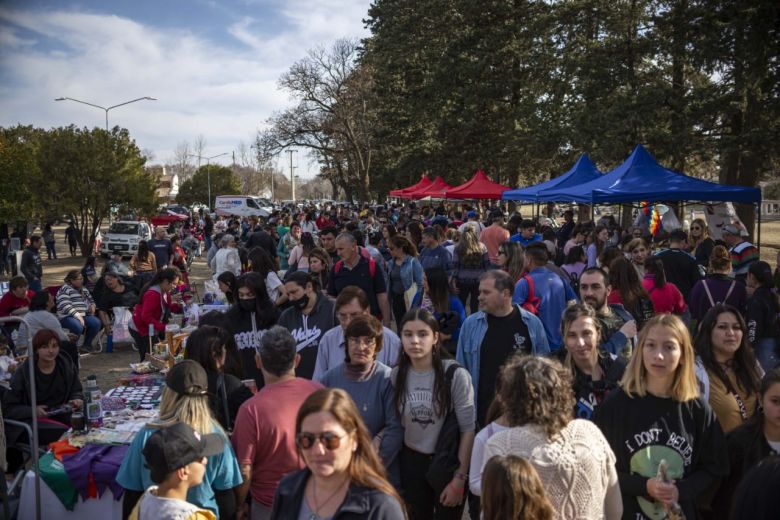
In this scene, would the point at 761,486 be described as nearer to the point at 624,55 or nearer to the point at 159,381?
the point at 159,381

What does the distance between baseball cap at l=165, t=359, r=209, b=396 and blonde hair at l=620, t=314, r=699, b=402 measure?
2.17 m

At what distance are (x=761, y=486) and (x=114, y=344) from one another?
11.6 m

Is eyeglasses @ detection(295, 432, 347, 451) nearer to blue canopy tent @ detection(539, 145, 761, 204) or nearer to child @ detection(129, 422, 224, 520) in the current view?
child @ detection(129, 422, 224, 520)

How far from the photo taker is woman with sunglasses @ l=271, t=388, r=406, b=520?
2.34m

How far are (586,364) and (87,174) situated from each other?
28.3 meters

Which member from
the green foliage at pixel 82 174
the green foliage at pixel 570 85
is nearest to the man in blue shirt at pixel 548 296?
the green foliage at pixel 570 85

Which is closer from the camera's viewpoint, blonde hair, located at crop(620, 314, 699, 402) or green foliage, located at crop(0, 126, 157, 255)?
blonde hair, located at crop(620, 314, 699, 402)

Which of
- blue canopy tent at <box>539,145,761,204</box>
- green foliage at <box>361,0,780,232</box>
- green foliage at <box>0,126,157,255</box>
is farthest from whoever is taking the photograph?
green foliage at <box>0,126,157,255</box>

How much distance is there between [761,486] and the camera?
228 centimetres

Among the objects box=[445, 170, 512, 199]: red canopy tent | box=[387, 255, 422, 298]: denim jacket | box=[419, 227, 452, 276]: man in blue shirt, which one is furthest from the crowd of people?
box=[445, 170, 512, 199]: red canopy tent

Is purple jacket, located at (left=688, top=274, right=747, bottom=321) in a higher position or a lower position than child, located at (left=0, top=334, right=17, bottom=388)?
higher

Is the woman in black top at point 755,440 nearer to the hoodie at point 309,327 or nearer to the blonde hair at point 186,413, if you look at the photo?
the blonde hair at point 186,413

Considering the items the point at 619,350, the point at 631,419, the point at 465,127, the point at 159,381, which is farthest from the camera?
the point at 465,127

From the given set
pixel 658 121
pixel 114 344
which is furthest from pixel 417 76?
pixel 114 344
